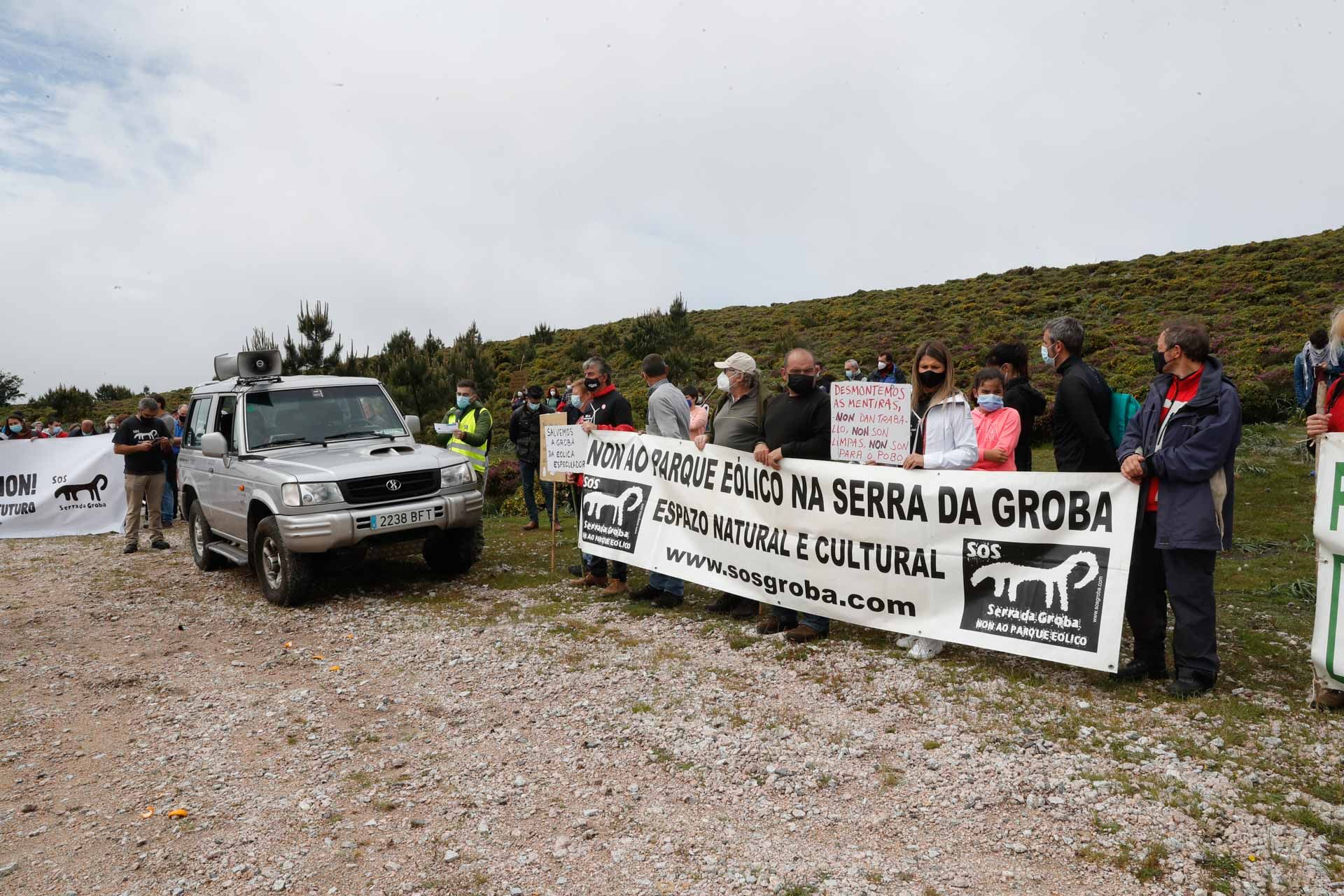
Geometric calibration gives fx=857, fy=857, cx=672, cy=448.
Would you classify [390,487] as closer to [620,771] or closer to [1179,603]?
[620,771]

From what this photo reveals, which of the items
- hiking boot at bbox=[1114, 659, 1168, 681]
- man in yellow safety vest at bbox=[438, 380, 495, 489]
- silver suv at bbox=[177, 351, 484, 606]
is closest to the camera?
hiking boot at bbox=[1114, 659, 1168, 681]

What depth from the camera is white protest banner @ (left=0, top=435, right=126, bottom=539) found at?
559 inches

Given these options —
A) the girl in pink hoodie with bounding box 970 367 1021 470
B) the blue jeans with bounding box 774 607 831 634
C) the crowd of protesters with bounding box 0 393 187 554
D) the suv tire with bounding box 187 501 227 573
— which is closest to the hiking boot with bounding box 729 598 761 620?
the blue jeans with bounding box 774 607 831 634

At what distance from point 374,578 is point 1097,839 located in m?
7.70

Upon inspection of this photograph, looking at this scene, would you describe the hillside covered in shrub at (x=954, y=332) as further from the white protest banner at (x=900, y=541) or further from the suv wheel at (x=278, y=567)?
the white protest banner at (x=900, y=541)

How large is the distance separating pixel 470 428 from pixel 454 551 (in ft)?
7.82

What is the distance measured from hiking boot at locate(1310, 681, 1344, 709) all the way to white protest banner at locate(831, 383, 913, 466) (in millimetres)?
2723

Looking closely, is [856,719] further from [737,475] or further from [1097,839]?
[737,475]

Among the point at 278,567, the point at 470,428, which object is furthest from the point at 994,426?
the point at 470,428

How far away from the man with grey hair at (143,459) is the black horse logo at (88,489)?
2562 mm

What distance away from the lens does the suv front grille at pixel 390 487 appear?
7973 mm

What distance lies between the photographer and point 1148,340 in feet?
95.6

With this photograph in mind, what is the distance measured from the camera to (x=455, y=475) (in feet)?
28.4

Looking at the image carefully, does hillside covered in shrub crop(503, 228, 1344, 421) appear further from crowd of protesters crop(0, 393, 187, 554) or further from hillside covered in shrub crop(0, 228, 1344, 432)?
crowd of protesters crop(0, 393, 187, 554)
